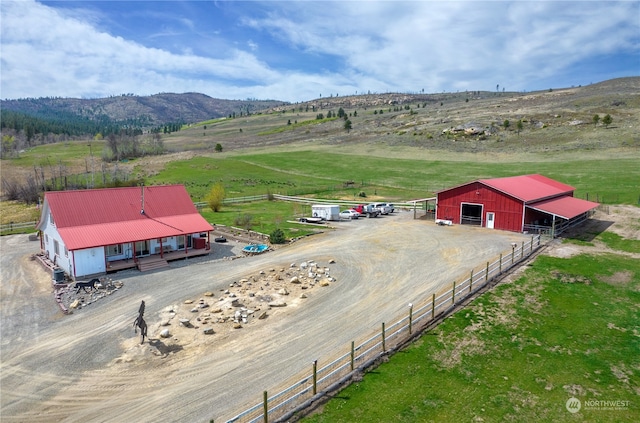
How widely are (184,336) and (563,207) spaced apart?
40639 millimetres

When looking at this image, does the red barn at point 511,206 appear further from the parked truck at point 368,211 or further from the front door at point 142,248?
the front door at point 142,248

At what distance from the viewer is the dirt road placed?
52.4 ft

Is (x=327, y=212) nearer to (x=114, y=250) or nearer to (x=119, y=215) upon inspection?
(x=119, y=215)

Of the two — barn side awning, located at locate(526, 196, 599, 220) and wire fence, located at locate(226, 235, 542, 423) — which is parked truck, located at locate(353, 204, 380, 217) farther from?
wire fence, located at locate(226, 235, 542, 423)

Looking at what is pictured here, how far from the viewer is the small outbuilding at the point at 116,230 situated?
103 feet

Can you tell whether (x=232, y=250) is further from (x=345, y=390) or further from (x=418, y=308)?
(x=345, y=390)

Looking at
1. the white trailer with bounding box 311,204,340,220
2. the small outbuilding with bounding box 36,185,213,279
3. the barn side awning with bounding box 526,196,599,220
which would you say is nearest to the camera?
the small outbuilding with bounding box 36,185,213,279

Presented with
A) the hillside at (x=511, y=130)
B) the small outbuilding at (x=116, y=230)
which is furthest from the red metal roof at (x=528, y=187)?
the hillside at (x=511, y=130)

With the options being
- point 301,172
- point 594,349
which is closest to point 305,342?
point 594,349

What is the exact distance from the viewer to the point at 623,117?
107375 millimetres

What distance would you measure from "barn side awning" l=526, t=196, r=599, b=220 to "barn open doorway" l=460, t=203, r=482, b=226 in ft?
18.6

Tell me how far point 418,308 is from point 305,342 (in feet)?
24.0

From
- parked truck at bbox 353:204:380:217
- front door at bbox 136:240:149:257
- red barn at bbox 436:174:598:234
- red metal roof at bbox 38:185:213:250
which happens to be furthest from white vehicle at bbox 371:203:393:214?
front door at bbox 136:240:149:257

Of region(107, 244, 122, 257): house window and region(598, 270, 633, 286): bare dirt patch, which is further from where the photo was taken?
region(107, 244, 122, 257): house window
